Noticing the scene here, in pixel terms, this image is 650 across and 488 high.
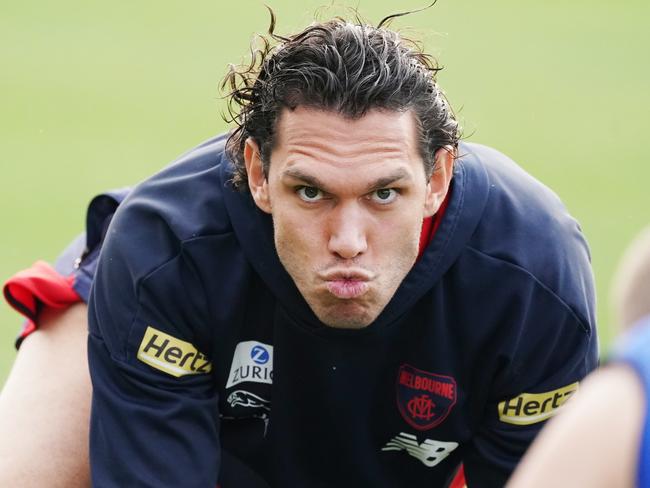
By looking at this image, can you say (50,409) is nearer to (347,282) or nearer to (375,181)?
(347,282)

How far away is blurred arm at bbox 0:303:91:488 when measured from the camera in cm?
404

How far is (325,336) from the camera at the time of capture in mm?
3652

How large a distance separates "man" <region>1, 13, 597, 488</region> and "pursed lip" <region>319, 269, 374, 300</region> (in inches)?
1.3

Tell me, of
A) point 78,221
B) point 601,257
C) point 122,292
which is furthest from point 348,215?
point 78,221

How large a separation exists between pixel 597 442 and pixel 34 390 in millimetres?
2683

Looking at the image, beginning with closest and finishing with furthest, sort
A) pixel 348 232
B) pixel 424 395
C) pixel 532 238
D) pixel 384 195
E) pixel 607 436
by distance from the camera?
pixel 607 436
pixel 348 232
pixel 384 195
pixel 532 238
pixel 424 395

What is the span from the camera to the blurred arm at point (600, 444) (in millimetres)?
1812

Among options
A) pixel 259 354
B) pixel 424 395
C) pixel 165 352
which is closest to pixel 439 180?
pixel 424 395

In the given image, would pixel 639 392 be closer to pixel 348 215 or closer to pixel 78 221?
pixel 348 215

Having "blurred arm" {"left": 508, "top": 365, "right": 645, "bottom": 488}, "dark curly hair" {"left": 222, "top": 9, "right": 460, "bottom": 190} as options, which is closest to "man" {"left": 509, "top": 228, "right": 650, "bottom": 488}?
"blurred arm" {"left": 508, "top": 365, "right": 645, "bottom": 488}

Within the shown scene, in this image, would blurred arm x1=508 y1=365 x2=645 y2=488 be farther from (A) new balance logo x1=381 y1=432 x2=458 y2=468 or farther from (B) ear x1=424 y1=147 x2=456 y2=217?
(A) new balance logo x1=381 y1=432 x2=458 y2=468

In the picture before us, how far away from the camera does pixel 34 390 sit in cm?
420

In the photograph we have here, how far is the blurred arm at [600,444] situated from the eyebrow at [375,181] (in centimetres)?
158

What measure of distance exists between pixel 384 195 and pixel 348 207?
0.35 ft
